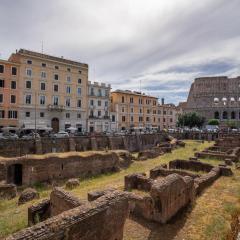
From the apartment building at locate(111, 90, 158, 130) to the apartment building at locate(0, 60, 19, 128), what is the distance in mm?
25899

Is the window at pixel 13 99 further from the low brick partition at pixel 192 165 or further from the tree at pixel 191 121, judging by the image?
the tree at pixel 191 121

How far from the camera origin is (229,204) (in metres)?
13.1

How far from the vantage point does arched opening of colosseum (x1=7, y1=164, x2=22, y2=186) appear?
21.7 metres

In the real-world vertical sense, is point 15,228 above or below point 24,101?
below

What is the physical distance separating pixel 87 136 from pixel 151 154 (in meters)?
11.2

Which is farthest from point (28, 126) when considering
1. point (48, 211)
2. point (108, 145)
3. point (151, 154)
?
point (48, 211)

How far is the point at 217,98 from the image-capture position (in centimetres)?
9238

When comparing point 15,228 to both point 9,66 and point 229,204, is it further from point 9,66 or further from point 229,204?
point 9,66

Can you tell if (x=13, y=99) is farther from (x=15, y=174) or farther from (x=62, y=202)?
(x=62, y=202)

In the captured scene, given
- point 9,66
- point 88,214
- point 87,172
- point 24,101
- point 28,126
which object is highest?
point 9,66

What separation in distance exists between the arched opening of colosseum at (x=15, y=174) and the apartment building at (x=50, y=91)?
22.8 m

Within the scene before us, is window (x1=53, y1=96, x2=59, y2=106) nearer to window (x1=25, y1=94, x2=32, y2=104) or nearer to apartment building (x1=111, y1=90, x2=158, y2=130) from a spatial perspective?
window (x1=25, y1=94, x2=32, y2=104)

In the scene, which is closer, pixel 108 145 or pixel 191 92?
pixel 108 145

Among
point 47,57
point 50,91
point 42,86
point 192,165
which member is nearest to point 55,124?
point 50,91
